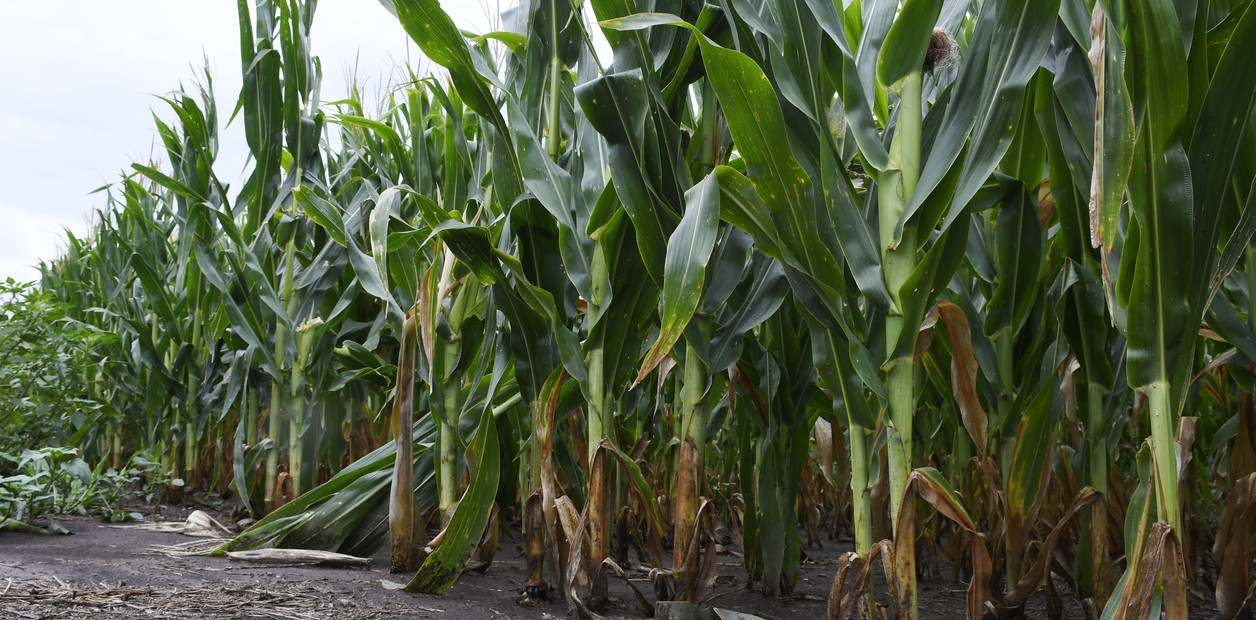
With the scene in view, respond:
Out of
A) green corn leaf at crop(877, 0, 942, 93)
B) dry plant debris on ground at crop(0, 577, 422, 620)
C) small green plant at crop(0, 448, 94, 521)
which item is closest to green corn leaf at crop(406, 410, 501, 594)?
dry plant debris on ground at crop(0, 577, 422, 620)

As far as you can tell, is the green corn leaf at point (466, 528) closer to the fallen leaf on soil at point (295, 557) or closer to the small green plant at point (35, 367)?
the fallen leaf on soil at point (295, 557)

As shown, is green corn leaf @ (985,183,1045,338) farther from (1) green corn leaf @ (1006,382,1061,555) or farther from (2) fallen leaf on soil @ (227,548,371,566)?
(2) fallen leaf on soil @ (227,548,371,566)

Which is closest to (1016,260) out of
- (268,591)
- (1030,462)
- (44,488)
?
(1030,462)

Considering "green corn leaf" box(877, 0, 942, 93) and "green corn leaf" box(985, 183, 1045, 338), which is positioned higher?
"green corn leaf" box(877, 0, 942, 93)

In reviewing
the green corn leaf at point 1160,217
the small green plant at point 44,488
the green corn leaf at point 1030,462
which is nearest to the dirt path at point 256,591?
the small green plant at point 44,488

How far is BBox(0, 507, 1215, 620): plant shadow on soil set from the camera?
4.51 feet

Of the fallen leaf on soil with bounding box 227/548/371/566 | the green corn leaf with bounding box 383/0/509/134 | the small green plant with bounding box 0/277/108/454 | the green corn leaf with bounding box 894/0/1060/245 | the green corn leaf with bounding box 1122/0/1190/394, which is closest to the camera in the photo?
the green corn leaf with bounding box 1122/0/1190/394

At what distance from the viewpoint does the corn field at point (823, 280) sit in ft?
3.05

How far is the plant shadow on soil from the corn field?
85mm

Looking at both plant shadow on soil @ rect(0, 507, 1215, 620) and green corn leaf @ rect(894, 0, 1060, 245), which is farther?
plant shadow on soil @ rect(0, 507, 1215, 620)

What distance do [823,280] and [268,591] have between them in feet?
4.34

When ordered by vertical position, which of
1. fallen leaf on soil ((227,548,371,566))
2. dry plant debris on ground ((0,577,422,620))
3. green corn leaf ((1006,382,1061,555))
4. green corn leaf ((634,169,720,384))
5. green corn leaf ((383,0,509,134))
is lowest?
dry plant debris on ground ((0,577,422,620))

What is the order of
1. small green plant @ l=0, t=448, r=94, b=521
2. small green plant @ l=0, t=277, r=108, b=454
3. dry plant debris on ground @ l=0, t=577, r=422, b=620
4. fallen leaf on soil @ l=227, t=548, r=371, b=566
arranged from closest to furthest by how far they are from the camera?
dry plant debris on ground @ l=0, t=577, r=422, b=620 < fallen leaf on soil @ l=227, t=548, r=371, b=566 < small green plant @ l=0, t=448, r=94, b=521 < small green plant @ l=0, t=277, r=108, b=454

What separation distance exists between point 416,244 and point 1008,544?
1637 mm
